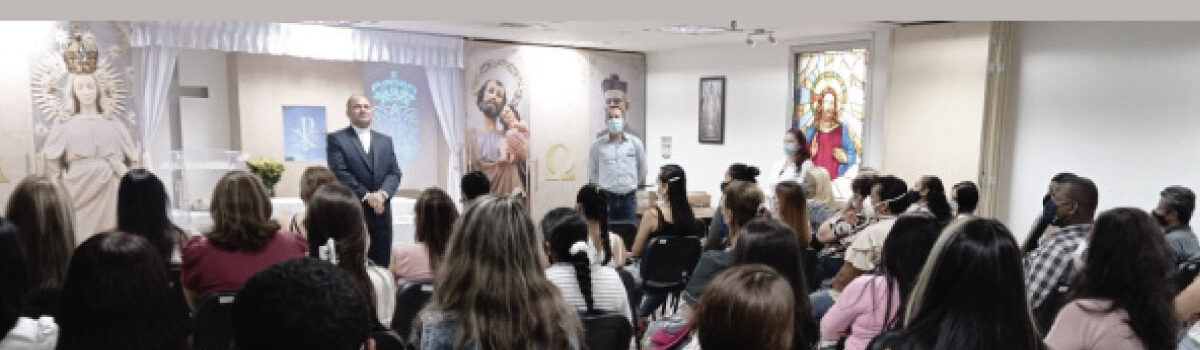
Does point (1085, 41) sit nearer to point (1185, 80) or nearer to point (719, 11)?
point (1185, 80)

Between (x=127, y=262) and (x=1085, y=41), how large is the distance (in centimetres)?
640

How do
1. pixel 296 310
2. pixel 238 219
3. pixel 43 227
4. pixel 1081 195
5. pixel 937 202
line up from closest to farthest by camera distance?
pixel 296 310 < pixel 43 227 < pixel 238 219 < pixel 1081 195 < pixel 937 202

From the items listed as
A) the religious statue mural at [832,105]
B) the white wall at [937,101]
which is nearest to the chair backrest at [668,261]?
the white wall at [937,101]

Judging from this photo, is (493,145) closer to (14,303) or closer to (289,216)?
(289,216)

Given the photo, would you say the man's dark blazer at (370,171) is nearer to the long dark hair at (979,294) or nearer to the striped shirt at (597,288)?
the striped shirt at (597,288)

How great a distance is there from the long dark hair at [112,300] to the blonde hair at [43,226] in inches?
44.9

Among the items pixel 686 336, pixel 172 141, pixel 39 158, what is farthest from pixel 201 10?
pixel 686 336

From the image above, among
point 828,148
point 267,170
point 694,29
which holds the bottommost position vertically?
point 267,170

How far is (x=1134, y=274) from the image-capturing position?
6.85ft

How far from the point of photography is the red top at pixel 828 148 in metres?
7.64

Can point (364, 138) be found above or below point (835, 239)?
above

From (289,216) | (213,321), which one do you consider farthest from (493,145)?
(213,321)

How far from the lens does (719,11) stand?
4688mm

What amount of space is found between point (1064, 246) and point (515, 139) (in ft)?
19.9
